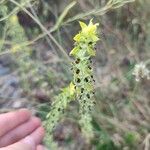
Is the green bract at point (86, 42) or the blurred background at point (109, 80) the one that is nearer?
the green bract at point (86, 42)

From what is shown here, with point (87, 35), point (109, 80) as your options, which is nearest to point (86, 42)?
point (87, 35)

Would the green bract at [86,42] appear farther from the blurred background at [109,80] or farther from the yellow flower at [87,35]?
the blurred background at [109,80]

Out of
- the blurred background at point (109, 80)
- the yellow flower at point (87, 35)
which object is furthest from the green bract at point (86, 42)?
the blurred background at point (109, 80)

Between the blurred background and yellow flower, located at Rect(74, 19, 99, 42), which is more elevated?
the blurred background

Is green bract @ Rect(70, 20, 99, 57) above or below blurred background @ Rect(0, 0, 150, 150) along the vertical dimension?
below

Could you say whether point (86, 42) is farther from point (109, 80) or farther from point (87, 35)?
point (109, 80)

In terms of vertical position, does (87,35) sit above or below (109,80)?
below

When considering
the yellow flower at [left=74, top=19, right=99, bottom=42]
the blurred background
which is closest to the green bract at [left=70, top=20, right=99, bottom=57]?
the yellow flower at [left=74, top=19, right=99, bottom=42]

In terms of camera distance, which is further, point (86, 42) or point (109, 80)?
point (109, 80)

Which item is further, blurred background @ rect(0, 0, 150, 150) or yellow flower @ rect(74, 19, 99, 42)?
blurred background @ rect(0, 0, 150, 150)

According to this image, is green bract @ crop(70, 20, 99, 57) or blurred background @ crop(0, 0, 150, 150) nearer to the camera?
green bract @ crop(70, 20, 99, 57)

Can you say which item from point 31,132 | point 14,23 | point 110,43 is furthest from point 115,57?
point 31,132

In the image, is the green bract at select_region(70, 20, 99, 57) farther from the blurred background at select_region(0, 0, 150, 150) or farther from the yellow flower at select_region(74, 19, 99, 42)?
the blurred background at select_region(0, 0, 150, 150)
